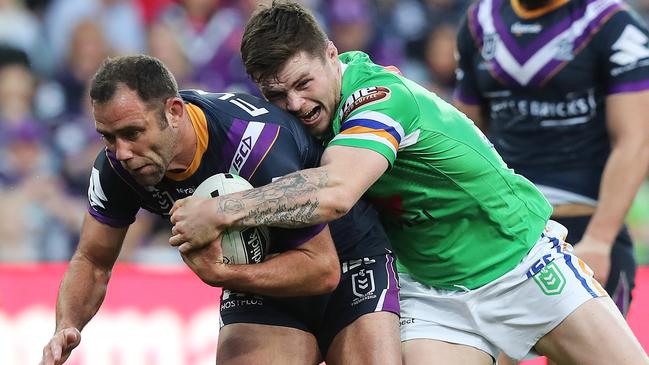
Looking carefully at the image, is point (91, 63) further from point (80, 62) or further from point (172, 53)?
point (172, 53)

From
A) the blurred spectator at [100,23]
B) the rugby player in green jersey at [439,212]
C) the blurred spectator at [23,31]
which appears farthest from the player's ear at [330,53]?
the blurred spectator at [23,31]

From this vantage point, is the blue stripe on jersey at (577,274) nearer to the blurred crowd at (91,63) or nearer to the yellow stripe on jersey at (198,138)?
the yellow stripe on jersey at (198,138)

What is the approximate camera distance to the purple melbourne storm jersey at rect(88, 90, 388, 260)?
4664 mm

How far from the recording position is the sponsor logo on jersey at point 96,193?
5.06m

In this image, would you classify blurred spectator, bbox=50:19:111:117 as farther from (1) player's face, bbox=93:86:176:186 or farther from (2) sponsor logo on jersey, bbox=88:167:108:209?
(1) player's face, bbox=93:86:176:186

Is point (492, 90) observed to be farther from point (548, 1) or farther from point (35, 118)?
point (35, 118)

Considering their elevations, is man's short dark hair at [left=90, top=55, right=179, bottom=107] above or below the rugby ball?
above

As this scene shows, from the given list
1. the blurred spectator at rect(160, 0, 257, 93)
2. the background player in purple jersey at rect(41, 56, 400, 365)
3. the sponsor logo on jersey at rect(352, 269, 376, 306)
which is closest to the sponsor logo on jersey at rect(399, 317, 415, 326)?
the background player in purple jersey at rect(41, 56, 400, 365)

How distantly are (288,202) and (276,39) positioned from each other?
30.7 inches

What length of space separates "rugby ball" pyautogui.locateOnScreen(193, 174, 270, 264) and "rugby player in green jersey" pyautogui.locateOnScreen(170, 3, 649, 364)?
19 centimetres

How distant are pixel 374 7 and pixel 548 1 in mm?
5243

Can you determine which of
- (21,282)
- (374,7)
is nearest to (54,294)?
(21,282)

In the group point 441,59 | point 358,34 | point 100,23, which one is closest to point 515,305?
point 441,59

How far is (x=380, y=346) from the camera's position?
196 inches
